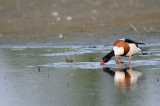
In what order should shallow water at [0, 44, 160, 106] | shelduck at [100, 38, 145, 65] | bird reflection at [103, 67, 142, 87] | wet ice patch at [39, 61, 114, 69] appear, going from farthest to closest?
shelduck at [100, 38, 145, 65]
wet ice patch at [39, 61, 114, 69]
bird reflection at [103, 67, 142, 87]
shallow water at [0, 44, 160, 106]

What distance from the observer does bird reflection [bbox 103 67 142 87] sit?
811cm

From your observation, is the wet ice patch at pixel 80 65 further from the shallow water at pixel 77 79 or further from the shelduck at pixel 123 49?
the shelduck at pixel 123 49

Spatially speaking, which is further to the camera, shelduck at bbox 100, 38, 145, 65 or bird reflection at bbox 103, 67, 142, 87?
shelduck at bbox 100, 38, 145, 65

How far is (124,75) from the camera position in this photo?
28.9 feet

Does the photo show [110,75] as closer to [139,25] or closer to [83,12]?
[139,25]

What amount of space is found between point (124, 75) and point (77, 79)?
98cm

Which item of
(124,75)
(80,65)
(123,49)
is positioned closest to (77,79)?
(124,75)

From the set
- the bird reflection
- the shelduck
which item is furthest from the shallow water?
the shelduck

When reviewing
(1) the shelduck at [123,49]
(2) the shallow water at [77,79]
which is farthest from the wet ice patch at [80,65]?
Answer: (1) the shelduck at [123,49]

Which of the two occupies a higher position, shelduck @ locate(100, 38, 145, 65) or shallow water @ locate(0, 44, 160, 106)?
shelduck @ locate(100, 38, 145, 65)

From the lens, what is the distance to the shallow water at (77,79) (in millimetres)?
6938

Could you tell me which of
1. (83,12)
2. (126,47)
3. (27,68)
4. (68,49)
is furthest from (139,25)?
(27,68)

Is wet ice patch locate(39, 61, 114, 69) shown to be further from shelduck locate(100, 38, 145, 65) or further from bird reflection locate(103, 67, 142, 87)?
bird reflection locate(103, 67, 142, 87)

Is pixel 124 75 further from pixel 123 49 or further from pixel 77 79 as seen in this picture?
pixel 123 49
